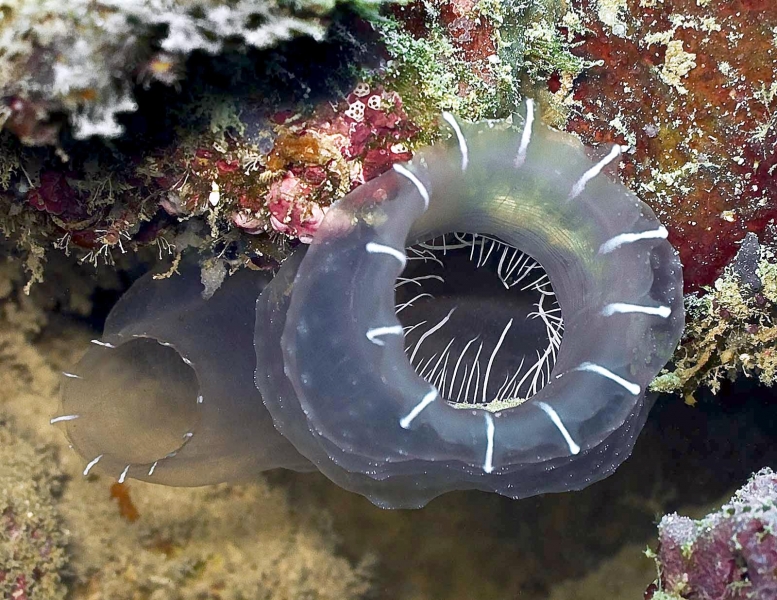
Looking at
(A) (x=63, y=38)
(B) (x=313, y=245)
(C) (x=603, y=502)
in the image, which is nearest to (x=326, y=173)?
(B) (x=313, y=245)

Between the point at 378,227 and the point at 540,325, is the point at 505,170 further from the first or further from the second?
the point at 540,325

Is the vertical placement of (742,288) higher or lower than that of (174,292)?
higher

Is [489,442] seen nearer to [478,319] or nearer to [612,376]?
[612,376]

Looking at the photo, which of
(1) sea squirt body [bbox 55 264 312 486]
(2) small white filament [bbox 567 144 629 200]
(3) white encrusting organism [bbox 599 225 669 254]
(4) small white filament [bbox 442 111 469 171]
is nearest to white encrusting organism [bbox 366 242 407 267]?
(4) small white filament [bbox 442 111 469 171]

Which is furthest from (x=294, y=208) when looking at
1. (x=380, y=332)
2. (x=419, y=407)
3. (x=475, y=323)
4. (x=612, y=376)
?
(x=612, y=376)

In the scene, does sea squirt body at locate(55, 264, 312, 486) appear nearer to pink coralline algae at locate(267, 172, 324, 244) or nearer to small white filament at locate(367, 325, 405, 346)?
pink coralline algae at locate(267, 172, 324, 244)

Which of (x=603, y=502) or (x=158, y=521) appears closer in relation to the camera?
(x=158, y=521)

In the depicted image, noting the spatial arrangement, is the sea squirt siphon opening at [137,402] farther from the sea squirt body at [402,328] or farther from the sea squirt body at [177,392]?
the sea squirt body at [402,328]

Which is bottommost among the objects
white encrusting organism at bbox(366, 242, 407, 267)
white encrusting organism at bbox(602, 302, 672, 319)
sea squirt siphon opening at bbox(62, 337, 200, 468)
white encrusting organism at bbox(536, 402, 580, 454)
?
sea squirt siphon opening at bbox(62, 337, 200, 468)
